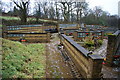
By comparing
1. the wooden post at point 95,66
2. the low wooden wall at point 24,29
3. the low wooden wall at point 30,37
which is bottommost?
the wooden post at point 95,66

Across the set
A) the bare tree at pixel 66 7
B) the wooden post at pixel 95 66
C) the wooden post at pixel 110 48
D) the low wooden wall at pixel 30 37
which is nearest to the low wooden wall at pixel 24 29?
the low wooden wall at pixel 30 37

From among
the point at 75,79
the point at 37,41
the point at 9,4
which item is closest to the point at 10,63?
the point at 75,79

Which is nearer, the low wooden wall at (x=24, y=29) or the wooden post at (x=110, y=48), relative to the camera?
the wooden post at (x=110, y=48)

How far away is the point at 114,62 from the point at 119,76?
2.86 ft

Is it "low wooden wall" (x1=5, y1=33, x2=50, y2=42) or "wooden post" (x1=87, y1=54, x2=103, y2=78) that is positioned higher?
"low wooden wall" (x1=5, y1=33, x2=50, y2=42)

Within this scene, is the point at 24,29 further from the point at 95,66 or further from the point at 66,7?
the point at 66,7

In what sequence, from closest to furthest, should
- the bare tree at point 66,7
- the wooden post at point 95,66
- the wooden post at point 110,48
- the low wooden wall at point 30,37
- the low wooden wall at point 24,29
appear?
the wooden post at point 95,66 → the wooden post at point 110,48 → the low wooden wall at point 30,37 → the low wooden wall at point 24,29 → the bare tree at point 66,7

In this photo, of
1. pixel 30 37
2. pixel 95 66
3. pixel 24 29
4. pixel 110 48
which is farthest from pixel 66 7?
pixel 95 66

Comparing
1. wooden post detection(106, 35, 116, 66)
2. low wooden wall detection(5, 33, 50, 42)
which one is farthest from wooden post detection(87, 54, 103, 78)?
low wooden wall detection(5, 33, 50, 42)

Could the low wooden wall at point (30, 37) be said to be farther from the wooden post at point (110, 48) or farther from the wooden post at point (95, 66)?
the wooden post at point (95, 66)

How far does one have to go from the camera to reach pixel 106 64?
4.74 m

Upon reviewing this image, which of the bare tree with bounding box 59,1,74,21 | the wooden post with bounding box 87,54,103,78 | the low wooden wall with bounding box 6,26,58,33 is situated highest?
the bare tree with bounding box 59,1,74,21

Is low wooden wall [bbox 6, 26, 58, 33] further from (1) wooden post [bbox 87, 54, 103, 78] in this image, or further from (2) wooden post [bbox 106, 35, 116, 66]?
(1) wooden post [bbox 87, 54, 103, 78]

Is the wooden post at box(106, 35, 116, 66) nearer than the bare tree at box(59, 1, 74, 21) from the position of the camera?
Yes
